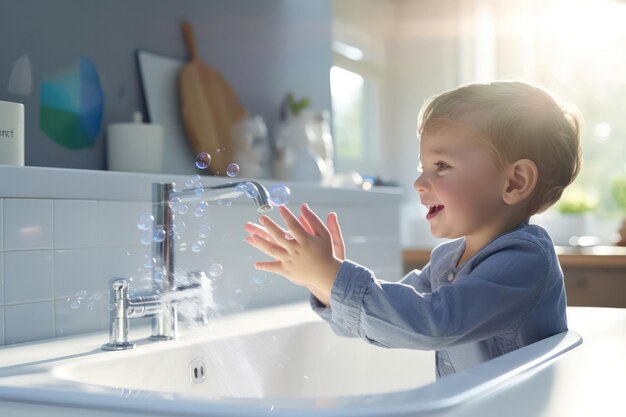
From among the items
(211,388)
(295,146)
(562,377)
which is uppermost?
(295,146)

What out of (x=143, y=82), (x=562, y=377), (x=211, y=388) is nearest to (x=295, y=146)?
(x=143, y=82)

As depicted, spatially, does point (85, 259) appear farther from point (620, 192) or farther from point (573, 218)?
point (620, 192)

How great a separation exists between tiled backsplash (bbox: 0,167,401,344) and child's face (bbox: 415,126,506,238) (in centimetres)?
41

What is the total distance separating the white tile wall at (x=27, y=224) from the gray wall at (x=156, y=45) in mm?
253

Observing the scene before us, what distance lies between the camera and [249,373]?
1.64 meters

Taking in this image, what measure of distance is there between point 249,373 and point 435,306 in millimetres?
626

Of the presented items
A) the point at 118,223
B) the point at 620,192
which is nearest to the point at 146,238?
the point at 118,223

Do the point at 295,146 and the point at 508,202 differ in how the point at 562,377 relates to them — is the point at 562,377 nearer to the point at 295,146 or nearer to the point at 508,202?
the point at 508,202

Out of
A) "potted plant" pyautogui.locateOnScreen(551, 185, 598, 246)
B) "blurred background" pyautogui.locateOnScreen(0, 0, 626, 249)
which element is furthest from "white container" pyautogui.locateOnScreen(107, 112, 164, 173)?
"potted plant" pyautogui.locateOnScreen(551, 185, 598, 246)

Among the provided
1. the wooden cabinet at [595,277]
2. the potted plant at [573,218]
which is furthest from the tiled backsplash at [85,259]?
the potted plant at [573,218]

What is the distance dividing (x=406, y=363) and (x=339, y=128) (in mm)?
2015

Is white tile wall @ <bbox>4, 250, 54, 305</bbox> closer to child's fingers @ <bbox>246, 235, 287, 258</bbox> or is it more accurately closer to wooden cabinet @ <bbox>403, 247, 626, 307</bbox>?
child's fingers @ <bbox>246, 235, 287, 258</bbox>

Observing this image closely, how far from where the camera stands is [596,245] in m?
3.60

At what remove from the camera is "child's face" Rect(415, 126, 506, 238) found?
127cm
